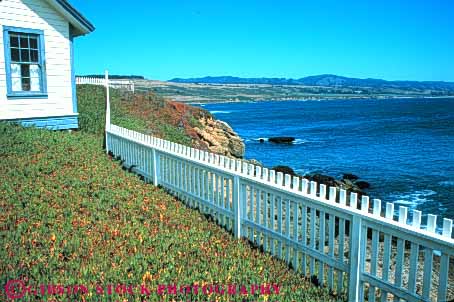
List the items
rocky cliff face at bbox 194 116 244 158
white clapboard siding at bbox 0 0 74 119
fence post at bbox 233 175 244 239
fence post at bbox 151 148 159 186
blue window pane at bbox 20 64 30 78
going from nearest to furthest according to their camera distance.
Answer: fence post at bbox 233 175 244 239, fence post at bbox 151 148 159 186, white clapboard siding at bbox 0 0 74 119, blue window pane at bbox 20 64 30 78, rocky cliff face at bbox 194 116 244 158

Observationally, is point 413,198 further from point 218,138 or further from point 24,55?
point 24,55

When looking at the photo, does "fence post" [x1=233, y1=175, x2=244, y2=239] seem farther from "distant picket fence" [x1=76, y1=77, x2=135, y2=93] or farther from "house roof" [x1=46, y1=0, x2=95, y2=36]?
"distant picket fence" [x1=76, y1=77, x2=135, y2=93]

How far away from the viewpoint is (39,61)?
43.8 ft

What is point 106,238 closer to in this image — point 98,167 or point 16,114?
point 98,167

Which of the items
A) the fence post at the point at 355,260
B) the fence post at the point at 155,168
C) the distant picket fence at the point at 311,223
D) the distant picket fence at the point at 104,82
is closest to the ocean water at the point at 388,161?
the distant picket fence at the point at 104,82

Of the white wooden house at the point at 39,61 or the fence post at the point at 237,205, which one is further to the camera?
the white wooden house at the point at 39,61

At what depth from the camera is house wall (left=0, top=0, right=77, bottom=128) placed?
→ 1269 centimetres

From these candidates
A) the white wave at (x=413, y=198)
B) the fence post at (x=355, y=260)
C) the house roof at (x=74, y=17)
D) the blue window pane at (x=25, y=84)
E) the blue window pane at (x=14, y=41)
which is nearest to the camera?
the fence post at (x=355, y=260)

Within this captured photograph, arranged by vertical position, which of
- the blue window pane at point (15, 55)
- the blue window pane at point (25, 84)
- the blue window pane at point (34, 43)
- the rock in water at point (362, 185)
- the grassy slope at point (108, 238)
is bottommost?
the rock in water at point (362, 185)

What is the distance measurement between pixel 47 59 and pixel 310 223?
1167cm

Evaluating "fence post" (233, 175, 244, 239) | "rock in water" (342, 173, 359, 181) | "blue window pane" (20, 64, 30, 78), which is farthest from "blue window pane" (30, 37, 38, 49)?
"rock in water" (342, 173, 359, 181)

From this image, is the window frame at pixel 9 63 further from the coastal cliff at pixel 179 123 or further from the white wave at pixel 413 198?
the white wave at pixel 413 198

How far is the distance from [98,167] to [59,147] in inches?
77.0

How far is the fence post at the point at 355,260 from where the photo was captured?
14.4 feet
